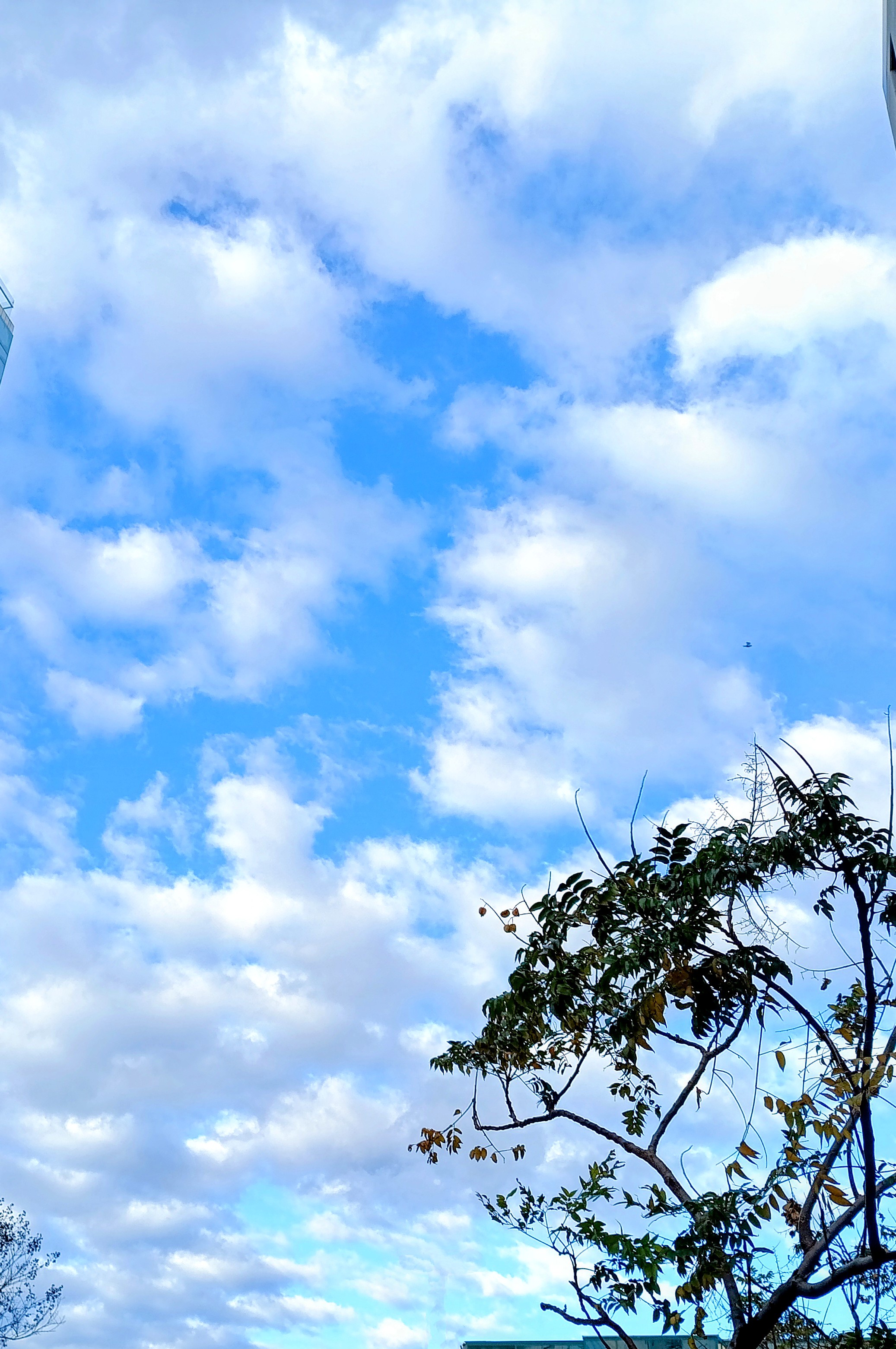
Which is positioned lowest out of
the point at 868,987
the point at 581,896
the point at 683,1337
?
the point at 683,1337

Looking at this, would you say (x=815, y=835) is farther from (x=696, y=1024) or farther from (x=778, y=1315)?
(x=778, y=1315)

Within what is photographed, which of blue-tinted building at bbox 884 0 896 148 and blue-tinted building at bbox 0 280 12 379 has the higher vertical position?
blue-tinted building at bbox 0 280 12 379

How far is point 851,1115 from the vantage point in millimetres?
5973

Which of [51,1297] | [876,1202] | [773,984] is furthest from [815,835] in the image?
[51,1297]

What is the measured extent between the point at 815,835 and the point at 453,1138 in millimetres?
4328

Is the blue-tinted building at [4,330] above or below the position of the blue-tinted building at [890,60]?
above

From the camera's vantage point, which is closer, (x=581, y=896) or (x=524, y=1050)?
(x=581, y=896)

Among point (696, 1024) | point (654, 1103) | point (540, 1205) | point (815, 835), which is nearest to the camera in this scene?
point (815, 835)

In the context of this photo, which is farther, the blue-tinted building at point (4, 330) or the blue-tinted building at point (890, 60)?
the blue-tinted building at point (4, 330)

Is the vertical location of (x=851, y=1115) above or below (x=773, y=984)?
below

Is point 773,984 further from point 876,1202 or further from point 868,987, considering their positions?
point 876,1202

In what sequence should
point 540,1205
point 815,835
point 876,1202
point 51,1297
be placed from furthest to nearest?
1. point 51,1297
2. point 540,1205
3. point 815,835
4. point 876,1202

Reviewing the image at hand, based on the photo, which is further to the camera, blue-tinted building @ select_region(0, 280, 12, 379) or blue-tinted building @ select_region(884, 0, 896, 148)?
blue-tinted building @ select_region(0, 280, 12, 379)

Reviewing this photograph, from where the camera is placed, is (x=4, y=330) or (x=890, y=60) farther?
(x=4, y=330)
